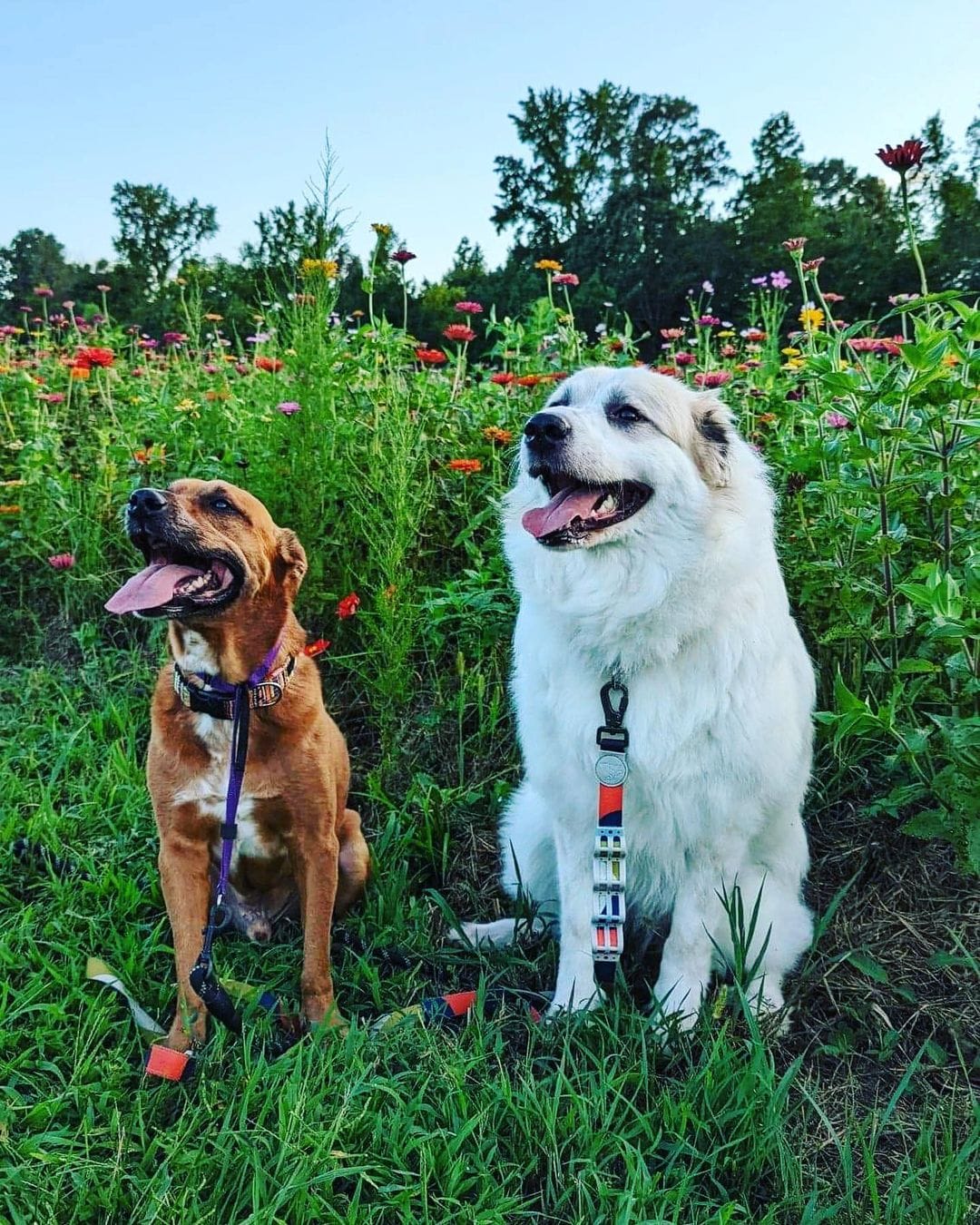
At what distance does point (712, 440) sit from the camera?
2.33 m

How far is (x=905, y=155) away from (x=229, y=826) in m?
2.43

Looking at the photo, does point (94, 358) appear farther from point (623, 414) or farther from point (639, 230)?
point (639, 230)

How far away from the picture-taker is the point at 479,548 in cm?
366

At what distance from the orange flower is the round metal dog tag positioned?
1824 millimetres

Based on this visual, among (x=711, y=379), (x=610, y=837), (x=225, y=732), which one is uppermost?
(x=711, y=379)

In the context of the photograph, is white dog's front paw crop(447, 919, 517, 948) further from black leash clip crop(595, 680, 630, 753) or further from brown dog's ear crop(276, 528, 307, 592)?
brown dog's ear crop(276, 528, 307, 592)

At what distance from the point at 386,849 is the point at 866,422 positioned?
1.98 meters

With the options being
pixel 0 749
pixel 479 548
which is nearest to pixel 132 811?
pixel 0 749

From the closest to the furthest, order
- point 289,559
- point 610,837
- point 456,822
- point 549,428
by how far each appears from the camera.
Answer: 1. point 549,428
2. point 610,837
3. point 289,559
4. point 456,822

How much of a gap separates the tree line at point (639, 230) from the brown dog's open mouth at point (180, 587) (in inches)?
177

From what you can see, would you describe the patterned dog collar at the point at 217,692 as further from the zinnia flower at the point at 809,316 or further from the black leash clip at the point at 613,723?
the zinnia flower at the point at 809,316

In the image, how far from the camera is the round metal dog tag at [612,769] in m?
2.22

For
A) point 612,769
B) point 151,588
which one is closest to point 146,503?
point 151,588

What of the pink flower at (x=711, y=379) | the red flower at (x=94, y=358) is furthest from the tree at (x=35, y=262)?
the pink flower at (x=711, y=379)
